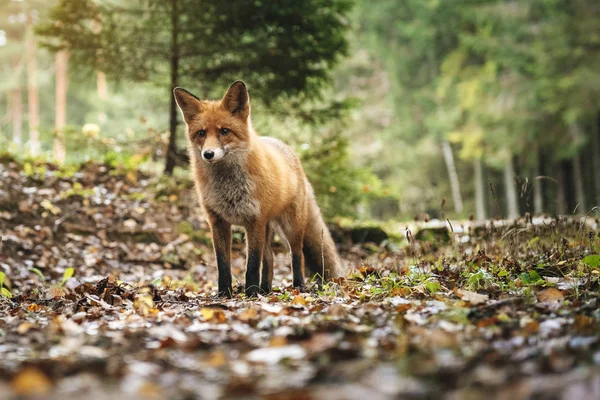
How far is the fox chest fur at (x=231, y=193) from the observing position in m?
5.34

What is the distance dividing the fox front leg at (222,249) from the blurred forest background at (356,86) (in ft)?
7.62

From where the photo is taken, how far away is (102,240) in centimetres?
831

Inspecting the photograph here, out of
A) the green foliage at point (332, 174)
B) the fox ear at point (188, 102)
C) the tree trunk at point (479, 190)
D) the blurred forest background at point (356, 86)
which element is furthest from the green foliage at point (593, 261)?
the tree trunk at point (479, 190)

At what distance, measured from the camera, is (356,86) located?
29859 millimetres

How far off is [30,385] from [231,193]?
3.57 m

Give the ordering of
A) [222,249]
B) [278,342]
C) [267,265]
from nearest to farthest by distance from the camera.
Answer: [278,342]
[222,249]
[267,265]

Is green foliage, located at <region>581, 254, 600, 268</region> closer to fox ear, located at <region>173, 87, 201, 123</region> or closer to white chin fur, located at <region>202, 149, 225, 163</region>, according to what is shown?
white chin fur, located at <region>202, 149, 225, 163</region>

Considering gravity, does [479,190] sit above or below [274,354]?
below

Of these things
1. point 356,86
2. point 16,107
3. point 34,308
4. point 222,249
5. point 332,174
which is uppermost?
point 356,86

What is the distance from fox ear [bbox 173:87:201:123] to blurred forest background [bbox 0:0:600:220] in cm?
277

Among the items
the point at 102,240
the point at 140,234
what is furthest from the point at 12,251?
the point at 140,234

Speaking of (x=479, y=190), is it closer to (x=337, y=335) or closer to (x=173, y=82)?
(x=173, y=82)

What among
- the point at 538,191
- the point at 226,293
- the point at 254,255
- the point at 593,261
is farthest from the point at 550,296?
the point at 538,191

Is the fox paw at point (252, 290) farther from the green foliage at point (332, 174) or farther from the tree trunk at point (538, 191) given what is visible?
the tree trunk at point (538, 191)
